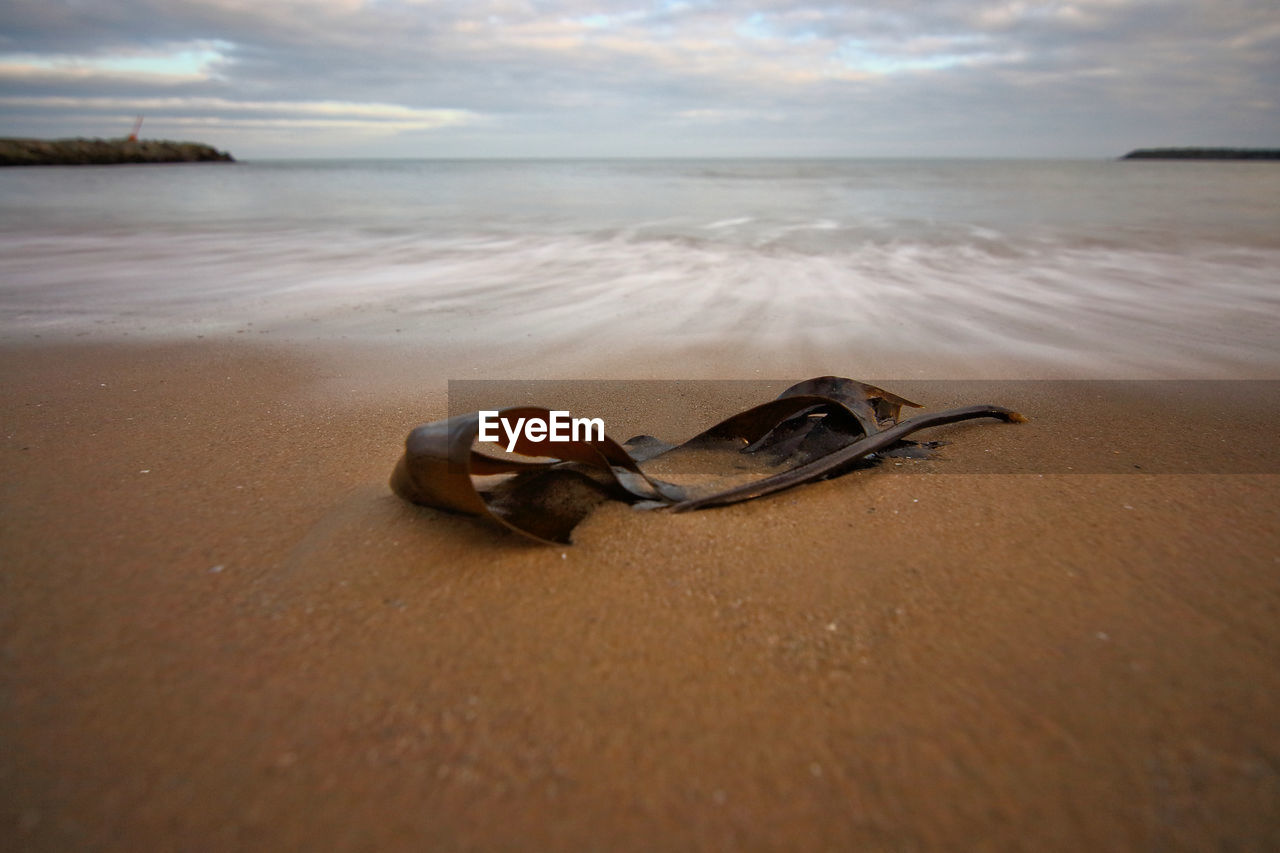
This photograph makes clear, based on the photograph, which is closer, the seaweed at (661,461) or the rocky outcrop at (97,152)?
the seaweed at (661,461)

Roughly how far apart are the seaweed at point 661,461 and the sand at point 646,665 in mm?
74

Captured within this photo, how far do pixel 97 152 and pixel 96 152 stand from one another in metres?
0.10

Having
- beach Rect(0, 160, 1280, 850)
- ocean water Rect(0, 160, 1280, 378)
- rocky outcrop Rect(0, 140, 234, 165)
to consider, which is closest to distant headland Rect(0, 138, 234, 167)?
rocky outcrop Rect(0, 140, 234, 165)

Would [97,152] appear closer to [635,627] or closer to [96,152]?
[96,152]

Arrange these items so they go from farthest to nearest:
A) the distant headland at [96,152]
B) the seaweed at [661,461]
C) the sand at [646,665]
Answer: the distant headland at [96,152] < the seaweed at [661,461] < the sand at [646,665]

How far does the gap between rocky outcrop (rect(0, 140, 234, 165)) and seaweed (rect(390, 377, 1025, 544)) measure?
162 feet

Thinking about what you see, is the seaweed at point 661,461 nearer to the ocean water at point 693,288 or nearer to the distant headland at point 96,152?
the ocean water at point 693,288

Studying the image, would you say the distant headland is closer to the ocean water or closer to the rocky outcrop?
the rocky outcrop

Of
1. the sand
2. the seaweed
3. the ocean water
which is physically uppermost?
the ocean water

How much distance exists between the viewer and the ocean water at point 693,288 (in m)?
3.47

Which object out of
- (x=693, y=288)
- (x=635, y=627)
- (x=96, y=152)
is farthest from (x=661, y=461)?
(x=96, y=152)

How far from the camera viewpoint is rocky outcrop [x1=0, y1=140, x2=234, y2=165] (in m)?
37.8

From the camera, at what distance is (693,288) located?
5.19m

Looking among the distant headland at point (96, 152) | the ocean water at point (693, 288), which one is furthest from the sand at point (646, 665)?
the distant headland at point (96, 152)
